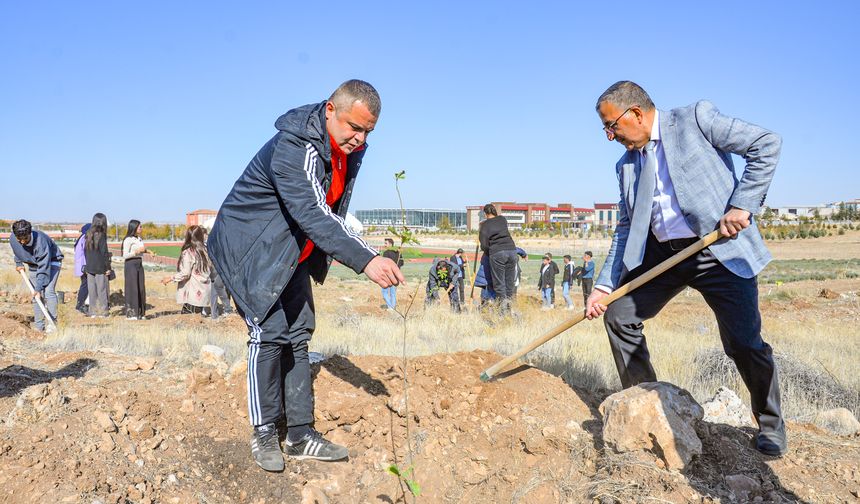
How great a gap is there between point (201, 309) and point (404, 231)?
32.3 feet

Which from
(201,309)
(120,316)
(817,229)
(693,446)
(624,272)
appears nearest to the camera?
(693,446)

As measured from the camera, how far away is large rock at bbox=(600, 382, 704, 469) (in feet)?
10.1


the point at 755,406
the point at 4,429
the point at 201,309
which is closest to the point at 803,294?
the point at 201,309

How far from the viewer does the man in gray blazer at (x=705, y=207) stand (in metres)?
3.17

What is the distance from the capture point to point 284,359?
12.1 feet

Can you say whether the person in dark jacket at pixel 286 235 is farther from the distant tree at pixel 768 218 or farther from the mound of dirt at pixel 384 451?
the distant tree at pixel 768 218

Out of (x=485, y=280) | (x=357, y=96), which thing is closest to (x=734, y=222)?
(x=357, y=96)

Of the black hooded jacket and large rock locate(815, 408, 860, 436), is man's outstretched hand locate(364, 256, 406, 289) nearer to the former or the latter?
the black hooded jacket

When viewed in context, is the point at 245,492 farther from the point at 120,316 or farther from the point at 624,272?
the point at 120,316

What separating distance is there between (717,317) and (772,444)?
0.69 metres

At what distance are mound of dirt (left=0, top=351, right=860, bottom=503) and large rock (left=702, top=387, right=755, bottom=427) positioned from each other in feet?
1.19

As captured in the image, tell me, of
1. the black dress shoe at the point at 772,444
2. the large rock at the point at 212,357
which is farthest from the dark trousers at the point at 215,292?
the black dress shoe at the point at 772,444

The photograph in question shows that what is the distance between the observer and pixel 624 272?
146 inches

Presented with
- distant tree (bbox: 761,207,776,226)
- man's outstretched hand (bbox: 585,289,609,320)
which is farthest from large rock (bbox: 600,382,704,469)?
distant tree (bbox: 761,207,776,226)
